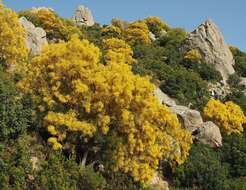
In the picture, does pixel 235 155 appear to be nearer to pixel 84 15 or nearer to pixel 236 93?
pixel 236 93

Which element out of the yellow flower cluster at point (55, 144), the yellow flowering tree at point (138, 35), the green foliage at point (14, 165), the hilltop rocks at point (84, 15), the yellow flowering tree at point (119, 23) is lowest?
the green foliage at point (14, 165)

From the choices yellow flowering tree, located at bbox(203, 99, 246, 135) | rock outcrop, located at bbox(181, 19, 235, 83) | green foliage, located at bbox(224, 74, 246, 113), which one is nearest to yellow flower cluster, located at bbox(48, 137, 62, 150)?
yellow flowering tree, located at bbox(203, 99, 246, 135)

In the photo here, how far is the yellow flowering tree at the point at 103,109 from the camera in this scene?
71.7ft

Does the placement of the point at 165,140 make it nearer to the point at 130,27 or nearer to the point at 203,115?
the point at 203,115

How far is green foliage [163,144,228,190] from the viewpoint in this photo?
87.8 ft

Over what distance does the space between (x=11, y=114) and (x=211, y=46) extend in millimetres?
39104

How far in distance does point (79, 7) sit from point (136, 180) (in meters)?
73.1

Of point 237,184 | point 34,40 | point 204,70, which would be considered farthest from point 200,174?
point 204,70

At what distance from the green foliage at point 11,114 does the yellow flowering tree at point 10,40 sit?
6.92m

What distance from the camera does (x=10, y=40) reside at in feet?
95.4

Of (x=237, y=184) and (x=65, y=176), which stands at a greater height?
(x=65, y=176)

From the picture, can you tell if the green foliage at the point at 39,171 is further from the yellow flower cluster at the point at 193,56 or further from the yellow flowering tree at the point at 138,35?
the yellow flowering tree at the point at 138,35

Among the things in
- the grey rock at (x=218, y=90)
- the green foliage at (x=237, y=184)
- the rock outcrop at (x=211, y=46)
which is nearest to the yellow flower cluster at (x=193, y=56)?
the rock outcrop at (x=211, y=46)

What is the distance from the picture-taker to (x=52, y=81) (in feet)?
74.7
